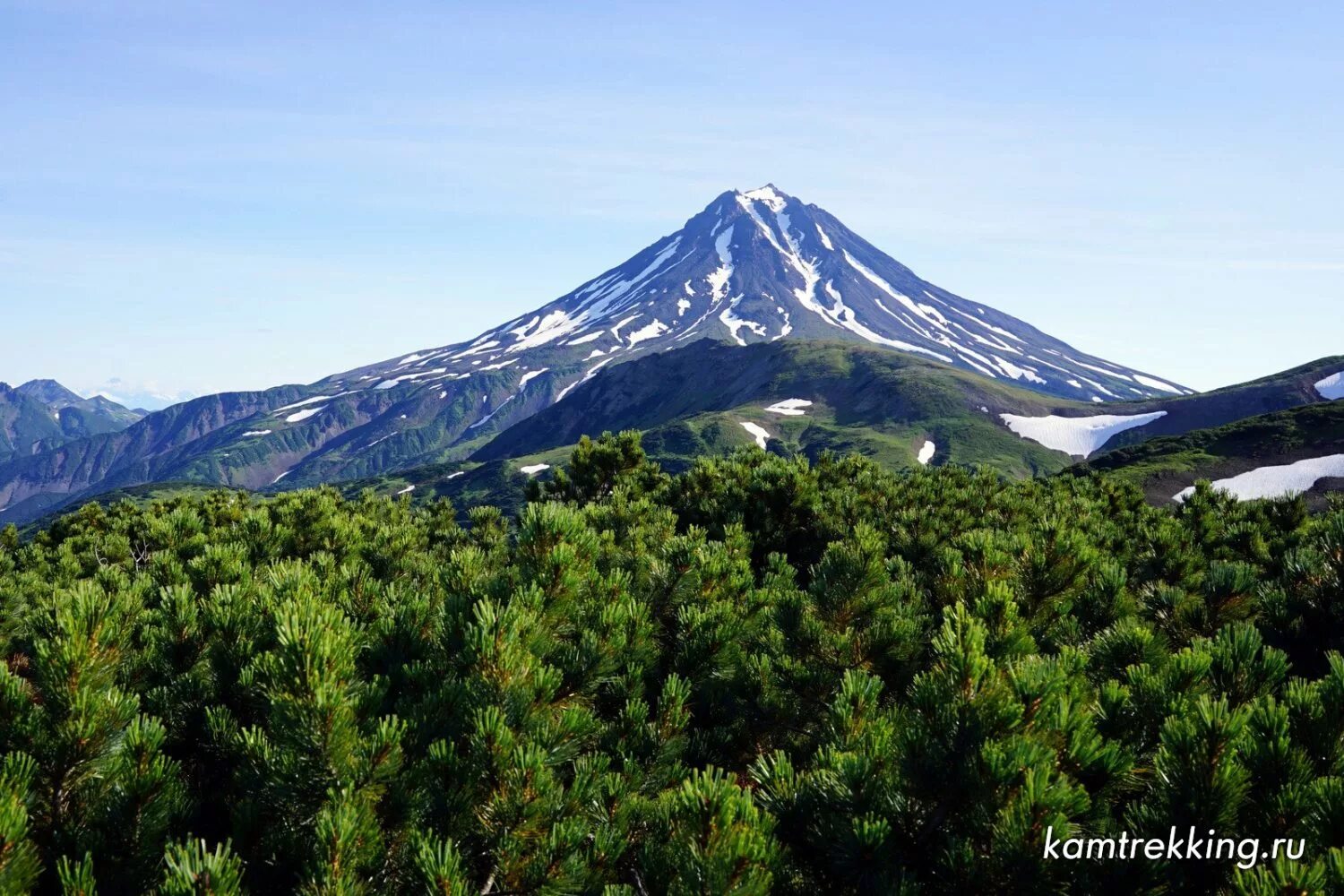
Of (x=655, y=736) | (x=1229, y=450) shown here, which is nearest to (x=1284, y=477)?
(x=1229, y=450)

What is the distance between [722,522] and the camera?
19.8m

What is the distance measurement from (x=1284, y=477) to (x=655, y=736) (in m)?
137

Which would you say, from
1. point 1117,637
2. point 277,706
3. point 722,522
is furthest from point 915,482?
point 277,706

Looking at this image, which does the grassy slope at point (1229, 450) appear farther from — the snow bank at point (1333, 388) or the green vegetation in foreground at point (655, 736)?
the green vegetation in foreground at point (655, 736)

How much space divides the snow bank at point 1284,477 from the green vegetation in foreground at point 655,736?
389 ft

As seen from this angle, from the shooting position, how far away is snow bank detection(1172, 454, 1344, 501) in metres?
106

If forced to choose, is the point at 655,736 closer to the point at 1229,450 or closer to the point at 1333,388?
the point at 1229,450

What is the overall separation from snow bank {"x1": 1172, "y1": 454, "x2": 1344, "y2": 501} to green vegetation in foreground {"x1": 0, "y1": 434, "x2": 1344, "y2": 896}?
119m

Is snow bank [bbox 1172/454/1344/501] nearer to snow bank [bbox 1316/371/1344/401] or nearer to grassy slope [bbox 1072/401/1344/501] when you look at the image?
A: grassy slope [bbox 1072/401/1344/501]

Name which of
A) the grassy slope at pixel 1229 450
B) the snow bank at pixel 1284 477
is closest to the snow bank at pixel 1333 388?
the grassy slope at pixel 1229 450

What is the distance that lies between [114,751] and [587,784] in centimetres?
303

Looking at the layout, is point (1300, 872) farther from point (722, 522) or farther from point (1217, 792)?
point (722, 522)

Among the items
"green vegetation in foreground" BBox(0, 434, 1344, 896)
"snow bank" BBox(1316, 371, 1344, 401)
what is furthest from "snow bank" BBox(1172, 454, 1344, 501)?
"green vegetation in foreground" BBox(0, 434, 1344, 896)

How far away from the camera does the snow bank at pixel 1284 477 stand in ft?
348
